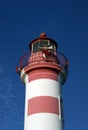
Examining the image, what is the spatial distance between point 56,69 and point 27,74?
5.41 feet

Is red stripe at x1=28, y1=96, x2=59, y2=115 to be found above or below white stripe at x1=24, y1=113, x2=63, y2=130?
above

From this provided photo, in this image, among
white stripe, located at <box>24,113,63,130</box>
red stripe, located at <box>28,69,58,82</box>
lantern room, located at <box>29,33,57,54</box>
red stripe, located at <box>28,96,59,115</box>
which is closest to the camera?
white stripe, located at <box>24,113,63,130</box>

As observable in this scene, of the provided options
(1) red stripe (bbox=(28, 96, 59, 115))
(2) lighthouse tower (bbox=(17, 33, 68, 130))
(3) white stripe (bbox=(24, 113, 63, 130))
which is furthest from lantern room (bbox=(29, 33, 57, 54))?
(3) white stripe (bbox=(24, 113, 63, 130))

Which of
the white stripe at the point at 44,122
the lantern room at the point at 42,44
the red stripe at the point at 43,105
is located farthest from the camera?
the lantern room at the point at 42,44

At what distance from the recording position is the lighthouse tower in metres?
15.4

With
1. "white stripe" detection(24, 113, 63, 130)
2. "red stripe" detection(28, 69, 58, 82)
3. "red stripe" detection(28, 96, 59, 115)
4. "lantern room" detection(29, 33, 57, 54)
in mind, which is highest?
"lantern room" detection(29, 33, 57, 54)

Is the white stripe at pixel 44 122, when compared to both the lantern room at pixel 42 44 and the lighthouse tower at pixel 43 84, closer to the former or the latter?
the lighthouse tower at pixel 43 84

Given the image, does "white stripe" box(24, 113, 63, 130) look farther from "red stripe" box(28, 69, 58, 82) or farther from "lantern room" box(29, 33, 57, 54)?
"lantern room" box(29, 33, 57, 54)

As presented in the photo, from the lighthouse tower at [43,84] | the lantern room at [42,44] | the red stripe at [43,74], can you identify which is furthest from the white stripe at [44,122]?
the lantern room at [42,44]

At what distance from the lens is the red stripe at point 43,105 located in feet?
51.0

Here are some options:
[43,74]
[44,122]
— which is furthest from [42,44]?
[44,122]

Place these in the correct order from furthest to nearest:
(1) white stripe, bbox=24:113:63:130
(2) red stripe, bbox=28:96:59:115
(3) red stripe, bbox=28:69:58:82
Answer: (3) red stripe, bbox=28:69:58:82 → (2) red stripe, bbox=28:96:59:115 → (1) white stripe, bbox=24:113:63:130

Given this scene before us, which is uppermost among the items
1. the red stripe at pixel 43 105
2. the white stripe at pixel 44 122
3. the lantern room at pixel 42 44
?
the lantern room at pixel 42 44

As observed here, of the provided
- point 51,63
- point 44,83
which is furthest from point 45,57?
point 44,83
